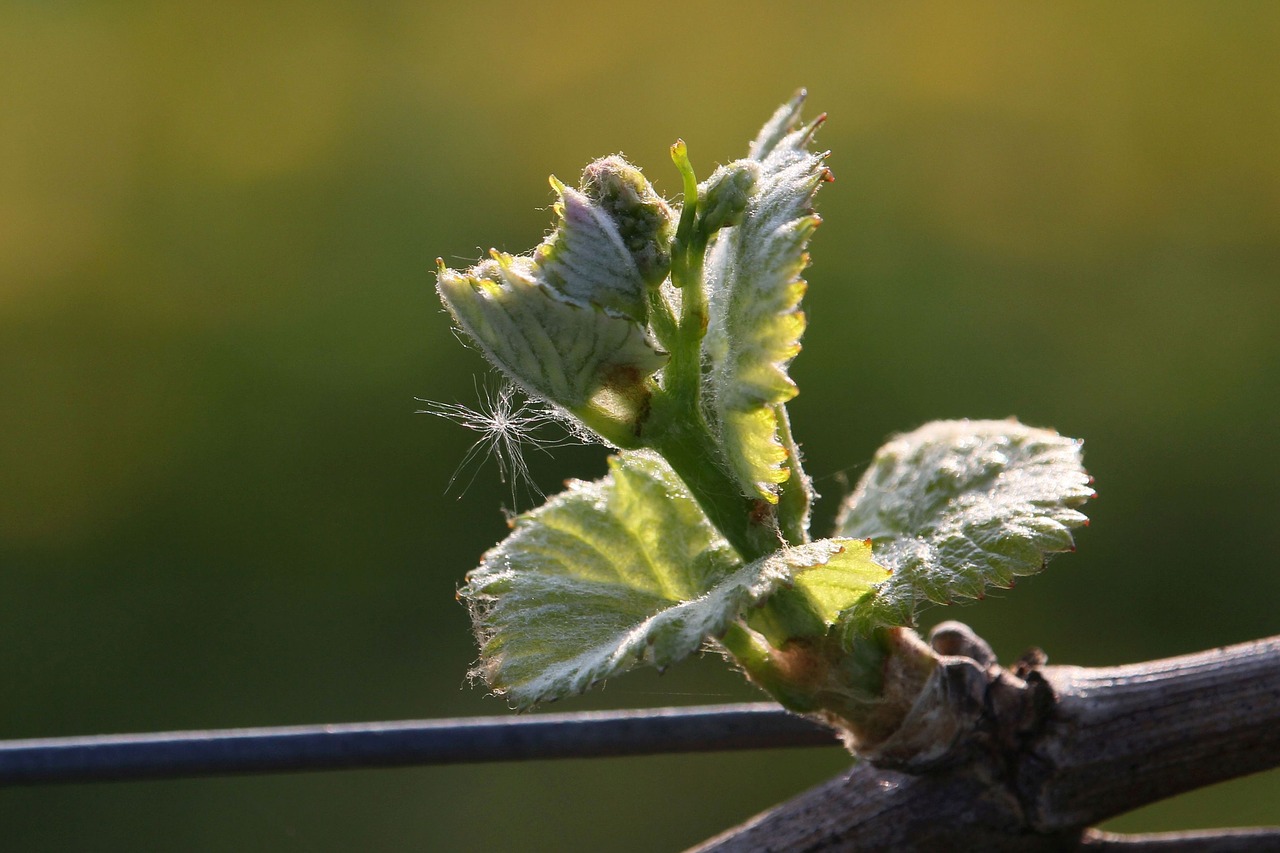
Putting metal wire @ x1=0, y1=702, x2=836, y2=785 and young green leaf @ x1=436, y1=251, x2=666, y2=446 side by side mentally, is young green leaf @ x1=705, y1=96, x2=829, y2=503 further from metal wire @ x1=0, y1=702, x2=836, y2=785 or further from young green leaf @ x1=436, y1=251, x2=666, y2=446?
metal wire @ x1=0, y1=702, x2=836, y2=785

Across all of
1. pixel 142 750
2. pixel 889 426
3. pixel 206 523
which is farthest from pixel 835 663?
pixel 206 523

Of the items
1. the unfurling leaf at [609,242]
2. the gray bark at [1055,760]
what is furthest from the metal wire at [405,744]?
the unfurling leaf at [609,242]

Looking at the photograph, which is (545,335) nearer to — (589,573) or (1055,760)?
(589,573)

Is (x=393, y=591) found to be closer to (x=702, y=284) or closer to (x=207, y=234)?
(x=207, y=234)

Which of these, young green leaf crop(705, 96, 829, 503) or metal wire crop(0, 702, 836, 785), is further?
metal wire crop(0, 702, 836, 785)

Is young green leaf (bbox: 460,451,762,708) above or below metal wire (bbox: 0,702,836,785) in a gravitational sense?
above

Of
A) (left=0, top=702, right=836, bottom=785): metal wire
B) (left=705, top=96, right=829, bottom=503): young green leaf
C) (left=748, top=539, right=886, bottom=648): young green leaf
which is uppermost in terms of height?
(left=705, top=96, right=829, bottom=503): young green leaf

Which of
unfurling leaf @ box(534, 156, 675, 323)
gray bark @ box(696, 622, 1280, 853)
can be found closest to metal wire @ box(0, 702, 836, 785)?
gray bark @ box(696, 622, 1280, 853)
